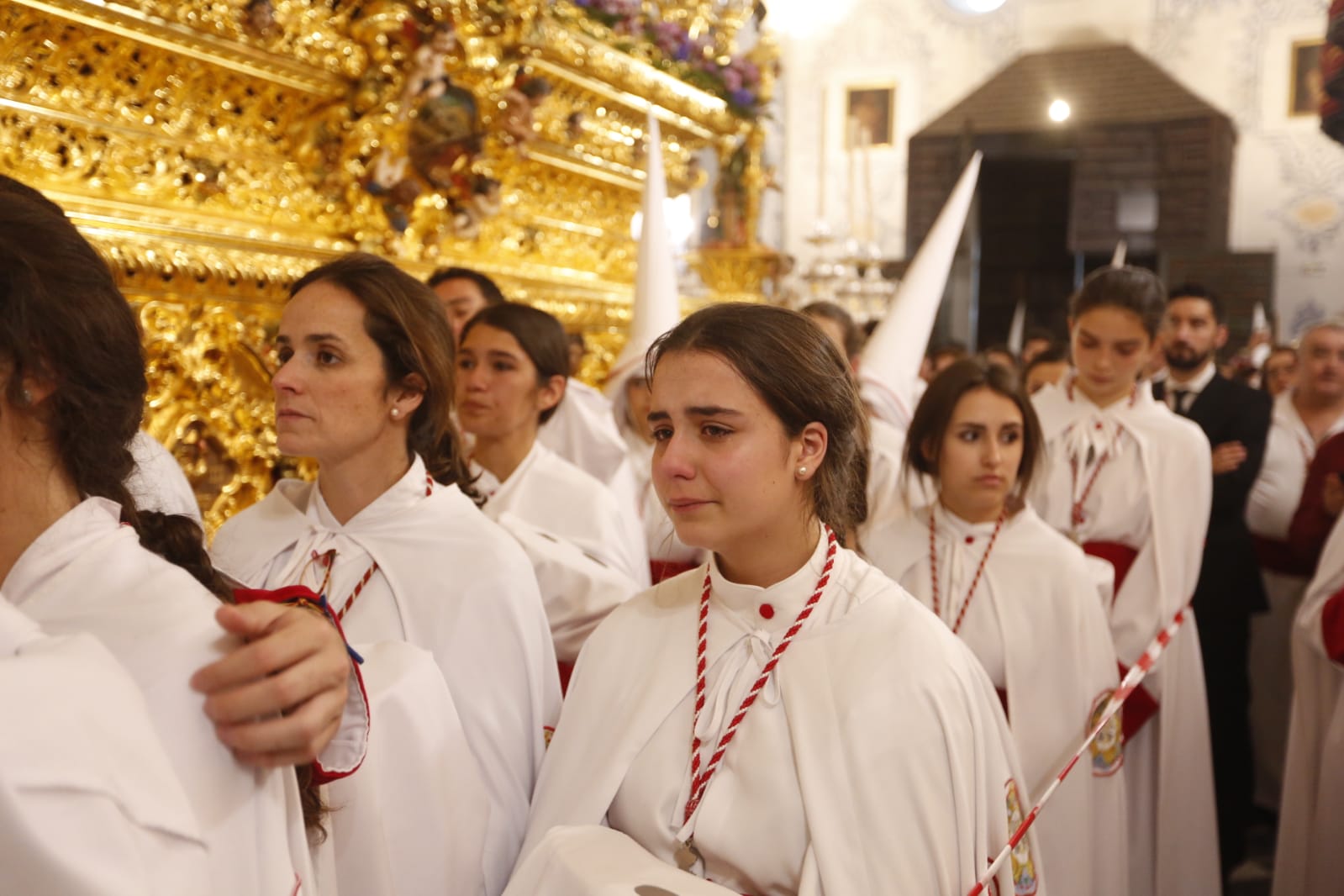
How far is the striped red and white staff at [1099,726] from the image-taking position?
1.88 metres

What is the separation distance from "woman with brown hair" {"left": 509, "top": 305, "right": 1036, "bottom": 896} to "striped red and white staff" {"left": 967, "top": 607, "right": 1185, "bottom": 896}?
1.2 inches

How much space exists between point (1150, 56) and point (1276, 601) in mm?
12229

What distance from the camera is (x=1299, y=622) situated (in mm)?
3551

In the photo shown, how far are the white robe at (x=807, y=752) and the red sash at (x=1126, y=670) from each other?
1761mm

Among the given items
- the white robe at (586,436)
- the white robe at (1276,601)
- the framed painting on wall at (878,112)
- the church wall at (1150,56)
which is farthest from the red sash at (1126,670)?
the framed painting on wall at (878,112)

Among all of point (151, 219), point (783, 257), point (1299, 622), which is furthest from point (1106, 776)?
point (783, 257)

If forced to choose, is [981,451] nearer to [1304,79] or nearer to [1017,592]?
[1017,592]

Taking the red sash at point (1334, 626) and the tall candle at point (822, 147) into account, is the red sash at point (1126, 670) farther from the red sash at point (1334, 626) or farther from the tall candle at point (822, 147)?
the tall candle at point (822, 147)

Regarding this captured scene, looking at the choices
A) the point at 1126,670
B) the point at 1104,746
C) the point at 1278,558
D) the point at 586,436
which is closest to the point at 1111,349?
the point at 1126,670

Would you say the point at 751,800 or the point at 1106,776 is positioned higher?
the point at 751,800

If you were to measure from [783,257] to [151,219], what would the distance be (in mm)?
4783

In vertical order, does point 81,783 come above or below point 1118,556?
above

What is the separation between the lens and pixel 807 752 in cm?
183

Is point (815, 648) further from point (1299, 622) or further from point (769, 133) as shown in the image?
point (769, 133)
